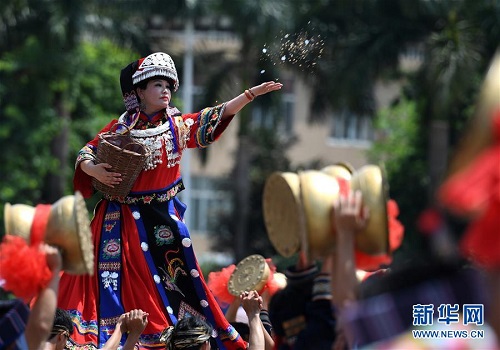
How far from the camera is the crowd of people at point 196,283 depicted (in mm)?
4758

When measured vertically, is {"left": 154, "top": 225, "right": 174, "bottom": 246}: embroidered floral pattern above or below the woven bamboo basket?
below

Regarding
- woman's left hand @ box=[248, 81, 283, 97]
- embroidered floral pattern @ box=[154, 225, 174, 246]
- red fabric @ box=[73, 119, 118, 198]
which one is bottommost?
embroidered floral pattern @ box=[154, 225, 174, 246]

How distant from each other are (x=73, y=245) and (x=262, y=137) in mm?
25157

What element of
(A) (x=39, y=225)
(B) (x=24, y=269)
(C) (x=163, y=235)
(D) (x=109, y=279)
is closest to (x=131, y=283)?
(D) (x=109, y=279)

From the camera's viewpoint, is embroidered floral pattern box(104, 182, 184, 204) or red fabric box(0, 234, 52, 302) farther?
embroidered floral pattern box(104, 182, 184, 204)

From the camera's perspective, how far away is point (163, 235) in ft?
26.2

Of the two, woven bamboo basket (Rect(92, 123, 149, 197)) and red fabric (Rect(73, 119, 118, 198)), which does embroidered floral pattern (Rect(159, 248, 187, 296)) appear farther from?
red fabric (Rect(73, 119, 118, 198))

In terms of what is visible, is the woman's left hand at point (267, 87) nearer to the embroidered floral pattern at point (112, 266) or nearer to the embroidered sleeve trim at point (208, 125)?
the embroidered sleeve trim at point (208, 125)

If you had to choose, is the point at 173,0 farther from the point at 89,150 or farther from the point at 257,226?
the point at 89,150

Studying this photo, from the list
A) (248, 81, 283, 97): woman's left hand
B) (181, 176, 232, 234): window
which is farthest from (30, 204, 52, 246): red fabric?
(181, 176, 232, 234): window

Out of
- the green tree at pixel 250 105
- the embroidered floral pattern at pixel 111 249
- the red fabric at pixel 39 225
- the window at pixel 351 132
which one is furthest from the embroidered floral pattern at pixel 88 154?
the window at pixel 351 132

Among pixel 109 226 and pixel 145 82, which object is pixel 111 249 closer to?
pixel 109 226

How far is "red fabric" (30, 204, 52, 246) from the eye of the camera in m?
5.59

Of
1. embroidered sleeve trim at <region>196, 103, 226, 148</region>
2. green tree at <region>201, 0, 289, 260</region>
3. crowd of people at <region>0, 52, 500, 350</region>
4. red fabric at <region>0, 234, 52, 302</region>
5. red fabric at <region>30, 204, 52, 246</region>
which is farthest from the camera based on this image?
green tree at <region>201, 0, 289, 260</region>
